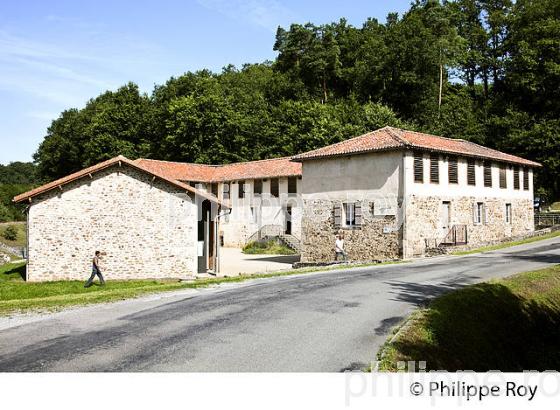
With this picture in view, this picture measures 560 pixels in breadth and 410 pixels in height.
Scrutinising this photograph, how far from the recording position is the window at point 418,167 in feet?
87.6

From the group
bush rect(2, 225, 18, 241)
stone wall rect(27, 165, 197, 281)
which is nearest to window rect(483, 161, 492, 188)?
stone wall rect(27, 165, 197, 281)

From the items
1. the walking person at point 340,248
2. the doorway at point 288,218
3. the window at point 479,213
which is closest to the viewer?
the walking person at point 340,248

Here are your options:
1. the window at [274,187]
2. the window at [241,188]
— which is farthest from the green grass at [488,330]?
the window at [241,188]

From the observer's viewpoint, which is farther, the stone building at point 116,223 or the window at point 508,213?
the window at point 508,213

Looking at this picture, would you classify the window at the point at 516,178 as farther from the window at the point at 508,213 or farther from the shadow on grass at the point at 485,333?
the shadow on grass at the point at 485,333

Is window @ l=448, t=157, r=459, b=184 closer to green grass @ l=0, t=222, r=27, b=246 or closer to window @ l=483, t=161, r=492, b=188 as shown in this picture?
window @ l=483, t=161, r=492, b=188

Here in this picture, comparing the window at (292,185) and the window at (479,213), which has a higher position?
the window at (292,185)

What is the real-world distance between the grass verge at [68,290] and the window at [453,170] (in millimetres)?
8684

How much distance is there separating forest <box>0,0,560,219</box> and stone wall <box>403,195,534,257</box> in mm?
8242

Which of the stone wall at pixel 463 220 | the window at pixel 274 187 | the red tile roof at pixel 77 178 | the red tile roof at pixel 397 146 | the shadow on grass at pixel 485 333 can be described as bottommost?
the shadow on grass at pixel 485 333

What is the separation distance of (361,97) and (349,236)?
103ft

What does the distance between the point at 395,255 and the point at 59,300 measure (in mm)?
17159

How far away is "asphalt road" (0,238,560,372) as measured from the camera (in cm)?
773

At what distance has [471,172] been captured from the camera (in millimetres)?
29797
